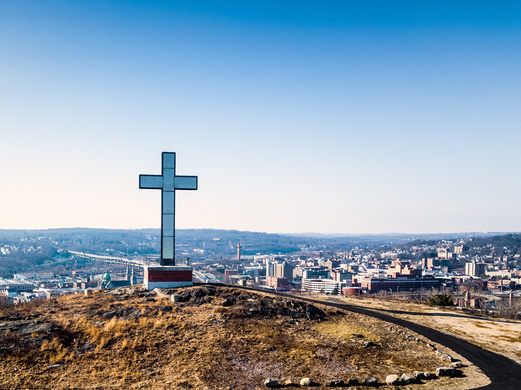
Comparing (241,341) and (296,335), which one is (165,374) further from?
(296,335)

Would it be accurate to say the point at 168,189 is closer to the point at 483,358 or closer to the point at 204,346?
the point at 204,346

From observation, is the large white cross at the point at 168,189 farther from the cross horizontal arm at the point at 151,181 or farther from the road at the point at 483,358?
the road at the point at 483,358

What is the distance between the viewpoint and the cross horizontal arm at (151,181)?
35.6m

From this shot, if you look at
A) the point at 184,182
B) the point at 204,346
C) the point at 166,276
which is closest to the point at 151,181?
the point at 184,182

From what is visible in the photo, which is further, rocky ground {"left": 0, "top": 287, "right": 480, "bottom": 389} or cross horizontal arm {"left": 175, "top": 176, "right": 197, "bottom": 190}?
cross horizontal arm {"left": 175, "top": 176, "right": 197, "bottom": 190}

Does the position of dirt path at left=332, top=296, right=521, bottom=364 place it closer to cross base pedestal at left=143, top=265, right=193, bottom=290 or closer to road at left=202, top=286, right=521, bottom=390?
road at left=202, top=286, right=521, bottom=390

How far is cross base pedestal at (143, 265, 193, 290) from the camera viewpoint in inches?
1352

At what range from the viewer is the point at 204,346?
2219cm

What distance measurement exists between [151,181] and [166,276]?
23.1ft

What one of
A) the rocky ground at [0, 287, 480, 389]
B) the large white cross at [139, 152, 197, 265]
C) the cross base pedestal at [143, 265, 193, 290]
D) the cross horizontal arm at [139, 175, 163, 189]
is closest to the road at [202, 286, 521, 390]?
the rocky ground at [0, 287, 480, 389]

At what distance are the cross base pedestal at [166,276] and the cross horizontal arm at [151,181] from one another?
590 centimetres

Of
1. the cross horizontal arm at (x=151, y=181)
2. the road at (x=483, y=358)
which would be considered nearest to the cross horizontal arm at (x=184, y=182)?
the cross horizontal arm at (x=151, y=181)

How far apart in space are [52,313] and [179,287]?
8772 mm

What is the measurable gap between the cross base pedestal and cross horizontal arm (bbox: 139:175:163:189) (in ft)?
19.4
